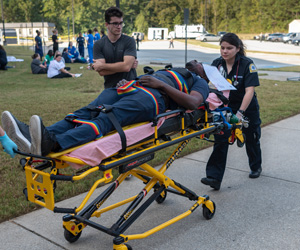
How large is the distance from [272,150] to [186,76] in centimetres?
287

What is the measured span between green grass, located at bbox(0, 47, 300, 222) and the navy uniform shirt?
144 cm

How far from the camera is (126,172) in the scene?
10.6ft

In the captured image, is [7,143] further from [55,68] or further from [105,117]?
[55,68]

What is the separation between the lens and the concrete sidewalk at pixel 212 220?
323cm

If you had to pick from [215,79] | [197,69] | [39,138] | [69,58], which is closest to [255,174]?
[215,79]

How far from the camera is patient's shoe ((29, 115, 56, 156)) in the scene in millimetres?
2543

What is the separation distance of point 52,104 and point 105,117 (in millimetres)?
6926

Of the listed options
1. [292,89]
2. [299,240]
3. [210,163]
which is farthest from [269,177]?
[292,89]

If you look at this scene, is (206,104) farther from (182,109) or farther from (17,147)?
(17,147)

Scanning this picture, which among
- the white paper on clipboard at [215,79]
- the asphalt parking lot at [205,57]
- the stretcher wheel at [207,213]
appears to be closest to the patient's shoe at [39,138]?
the stretcher wheel at [207,213]

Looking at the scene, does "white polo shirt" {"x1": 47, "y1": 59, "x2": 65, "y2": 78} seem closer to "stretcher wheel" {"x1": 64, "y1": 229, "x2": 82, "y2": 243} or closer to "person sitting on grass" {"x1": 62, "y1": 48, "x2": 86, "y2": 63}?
"person sitting on grass" {"x1": 62, "y1": 48, "x2": 86, "y2": 63}

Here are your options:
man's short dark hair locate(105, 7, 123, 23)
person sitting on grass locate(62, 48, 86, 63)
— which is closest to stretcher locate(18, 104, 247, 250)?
man's short dark hair locate(105, 7, 123, 23)

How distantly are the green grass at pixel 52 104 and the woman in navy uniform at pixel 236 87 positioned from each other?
112 centimetres

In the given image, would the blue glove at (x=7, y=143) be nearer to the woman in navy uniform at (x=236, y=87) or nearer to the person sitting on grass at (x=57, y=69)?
the woman in navy uniform at (x=236, y=87)
